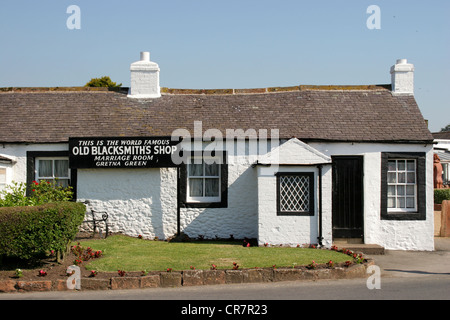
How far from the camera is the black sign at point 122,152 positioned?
14945mm

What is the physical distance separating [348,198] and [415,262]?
2.96m

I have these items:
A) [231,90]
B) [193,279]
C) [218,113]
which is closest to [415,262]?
[193,279]

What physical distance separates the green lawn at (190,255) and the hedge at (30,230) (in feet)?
3.72

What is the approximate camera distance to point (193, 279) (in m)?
9.94

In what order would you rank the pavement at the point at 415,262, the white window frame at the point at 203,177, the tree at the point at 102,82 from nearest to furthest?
the pavement at the point at 415,262 → the white window frame at the point at 203,177 → the tree at the point at 102,82

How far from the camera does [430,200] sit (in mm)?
15016

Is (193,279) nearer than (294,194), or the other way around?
(193,279)

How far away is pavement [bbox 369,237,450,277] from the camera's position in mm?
11206

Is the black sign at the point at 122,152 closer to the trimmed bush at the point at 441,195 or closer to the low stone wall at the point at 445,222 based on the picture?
the low stone wall at the point at 445,222

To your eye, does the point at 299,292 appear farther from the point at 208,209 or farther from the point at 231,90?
the point at 231,90

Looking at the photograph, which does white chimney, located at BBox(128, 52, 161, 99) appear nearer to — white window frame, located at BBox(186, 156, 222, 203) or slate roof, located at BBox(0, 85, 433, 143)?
slate roof, located at BBox(0, 85, 433, 143)

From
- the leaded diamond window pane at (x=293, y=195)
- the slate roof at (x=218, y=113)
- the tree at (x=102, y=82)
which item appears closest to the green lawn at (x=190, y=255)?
the leaded diamond window pane at (x=293, y=195)
